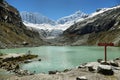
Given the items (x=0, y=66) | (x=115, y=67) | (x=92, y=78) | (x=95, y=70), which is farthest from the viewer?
(x=0, y=66)

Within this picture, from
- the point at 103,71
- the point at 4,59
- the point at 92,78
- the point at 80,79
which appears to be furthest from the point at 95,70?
the point at 4,59

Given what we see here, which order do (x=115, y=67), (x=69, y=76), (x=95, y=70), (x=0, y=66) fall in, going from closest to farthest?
(x=69, y=76) < (x=95, y=70) < (x=115, y=67) < (x=0, y=66)

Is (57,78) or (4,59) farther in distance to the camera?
(4,59)

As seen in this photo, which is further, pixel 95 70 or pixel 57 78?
pixel 95 70

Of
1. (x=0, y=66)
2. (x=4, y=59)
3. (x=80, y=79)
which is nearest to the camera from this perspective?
(x=80, y=79)

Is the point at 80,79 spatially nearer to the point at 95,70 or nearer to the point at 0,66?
the point at 95,70

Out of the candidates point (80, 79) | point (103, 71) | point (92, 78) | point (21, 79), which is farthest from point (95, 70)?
point (21, 79)

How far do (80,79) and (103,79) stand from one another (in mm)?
3299

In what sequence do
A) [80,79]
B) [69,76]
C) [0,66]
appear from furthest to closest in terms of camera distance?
[0,66] < [69,76] < [80,79]

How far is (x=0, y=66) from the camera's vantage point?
5088cm

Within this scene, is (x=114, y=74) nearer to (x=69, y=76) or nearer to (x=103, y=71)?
(x=103, y=71)

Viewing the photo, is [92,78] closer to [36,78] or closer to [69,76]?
[69,76]

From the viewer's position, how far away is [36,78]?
99.1 feet

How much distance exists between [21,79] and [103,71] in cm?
1067
